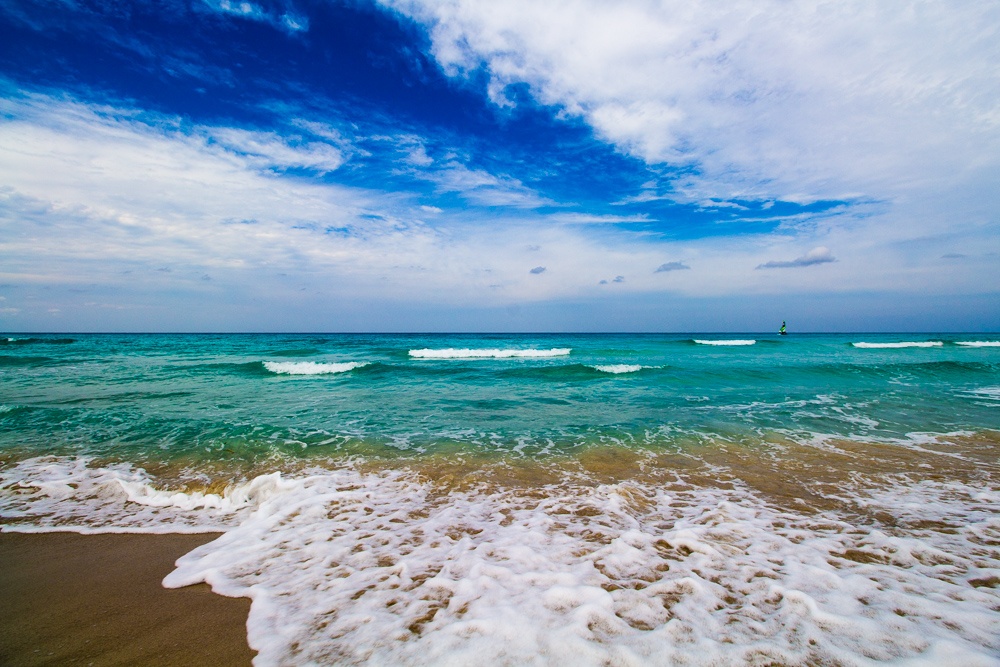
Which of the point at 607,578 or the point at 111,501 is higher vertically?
the point at 607,578

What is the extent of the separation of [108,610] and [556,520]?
3697mm

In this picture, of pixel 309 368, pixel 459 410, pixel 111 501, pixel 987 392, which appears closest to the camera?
pixel 111 501

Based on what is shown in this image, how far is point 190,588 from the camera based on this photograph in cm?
321

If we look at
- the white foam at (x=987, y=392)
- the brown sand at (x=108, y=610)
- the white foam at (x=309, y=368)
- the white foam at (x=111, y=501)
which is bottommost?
the white foam at (x=309, y=368)

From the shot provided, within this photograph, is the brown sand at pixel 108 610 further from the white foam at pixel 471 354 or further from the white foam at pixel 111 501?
the white foam at pixel 471 354

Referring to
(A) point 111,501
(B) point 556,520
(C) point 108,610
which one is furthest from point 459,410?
(C) point 108,610

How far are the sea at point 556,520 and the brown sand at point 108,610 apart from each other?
0.18 m

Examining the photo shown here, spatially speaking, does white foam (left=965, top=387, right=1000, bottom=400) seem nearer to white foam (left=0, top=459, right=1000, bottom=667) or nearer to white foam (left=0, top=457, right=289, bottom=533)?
white foam (left=0, top=459, right=1000, bottom=667)

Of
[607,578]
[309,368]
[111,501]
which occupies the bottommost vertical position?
[309,368]

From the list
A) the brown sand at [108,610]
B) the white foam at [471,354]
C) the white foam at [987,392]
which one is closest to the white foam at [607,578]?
the brown sand at [108,610]

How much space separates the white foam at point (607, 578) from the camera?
248cm

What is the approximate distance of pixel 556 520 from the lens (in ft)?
14.3

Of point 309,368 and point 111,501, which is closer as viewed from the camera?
point 111,501

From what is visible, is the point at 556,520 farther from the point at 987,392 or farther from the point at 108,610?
the point at 987,392
